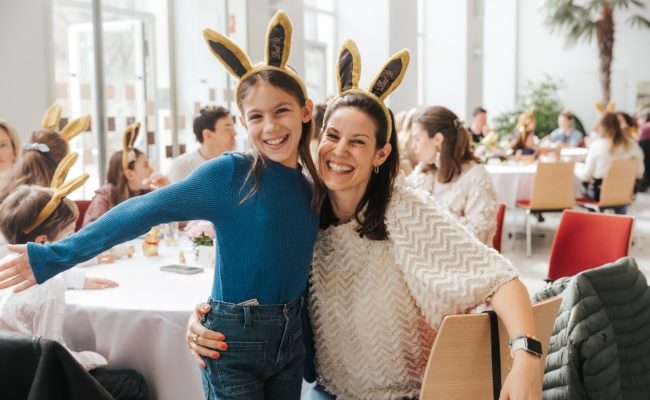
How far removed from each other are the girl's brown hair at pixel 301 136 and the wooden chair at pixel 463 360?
0.49 metres

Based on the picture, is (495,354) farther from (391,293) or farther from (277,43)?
(277,43)

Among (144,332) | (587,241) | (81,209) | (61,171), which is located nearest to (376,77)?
(144,332)

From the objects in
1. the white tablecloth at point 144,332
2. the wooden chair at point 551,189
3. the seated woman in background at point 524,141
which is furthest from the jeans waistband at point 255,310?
the seated woman in background at point 524,141

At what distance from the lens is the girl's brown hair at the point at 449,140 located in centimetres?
380

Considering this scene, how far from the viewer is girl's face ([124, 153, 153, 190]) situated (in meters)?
4.24

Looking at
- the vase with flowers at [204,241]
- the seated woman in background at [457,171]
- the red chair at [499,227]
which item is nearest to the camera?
the vase with flowers at [204,241]

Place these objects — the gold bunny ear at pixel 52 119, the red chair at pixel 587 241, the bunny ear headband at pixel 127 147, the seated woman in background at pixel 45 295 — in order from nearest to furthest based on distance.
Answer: the seated woman in background at pixel 45 295 → the red chair at pixel 587 241 → the bunny ear headband at pixel 127 147 → the gold bunny ear at pixel 52 119

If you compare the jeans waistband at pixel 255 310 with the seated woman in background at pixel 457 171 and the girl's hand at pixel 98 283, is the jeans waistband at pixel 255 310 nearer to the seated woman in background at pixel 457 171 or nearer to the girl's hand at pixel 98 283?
the girl's hand at pixel 98 283

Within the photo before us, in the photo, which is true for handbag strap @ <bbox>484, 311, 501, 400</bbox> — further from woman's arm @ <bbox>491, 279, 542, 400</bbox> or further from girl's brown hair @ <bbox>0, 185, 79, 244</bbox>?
girl's brown hair @ <bbox>0, 185, 79, 244</bbox>

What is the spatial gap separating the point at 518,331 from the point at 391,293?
14.2 inches

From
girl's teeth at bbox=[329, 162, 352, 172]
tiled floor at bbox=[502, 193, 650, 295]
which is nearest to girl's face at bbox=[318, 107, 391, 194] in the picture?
girl's teeth at bbox=[329, 162, 352, 172]

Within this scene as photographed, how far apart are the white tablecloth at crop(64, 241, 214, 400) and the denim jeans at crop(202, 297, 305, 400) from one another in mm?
729

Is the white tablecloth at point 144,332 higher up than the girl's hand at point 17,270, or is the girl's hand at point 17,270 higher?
the girl's hand at point 17,270

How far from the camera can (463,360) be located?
1476 millimetres
